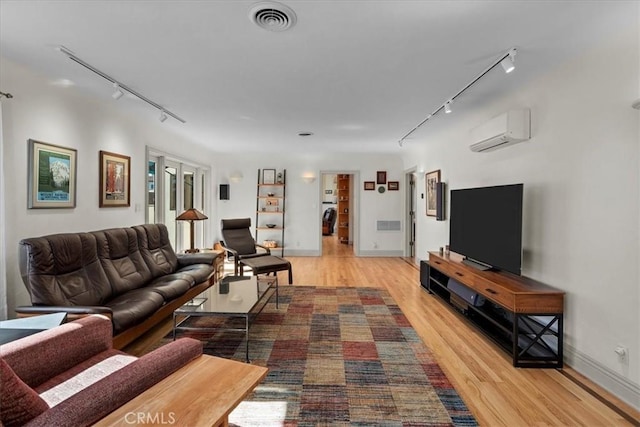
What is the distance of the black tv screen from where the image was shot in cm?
286

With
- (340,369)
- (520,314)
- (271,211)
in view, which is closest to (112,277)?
(340,369)

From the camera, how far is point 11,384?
0.99 m

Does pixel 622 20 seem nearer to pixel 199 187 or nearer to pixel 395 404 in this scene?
pixel 395 404

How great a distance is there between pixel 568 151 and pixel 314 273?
4188 millimetres

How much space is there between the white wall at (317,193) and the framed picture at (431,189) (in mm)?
1742

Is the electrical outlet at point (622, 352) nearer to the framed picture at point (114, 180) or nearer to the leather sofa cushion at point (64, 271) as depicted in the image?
the leather sofa cushion at point (64, 271)

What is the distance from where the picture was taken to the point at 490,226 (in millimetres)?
3258

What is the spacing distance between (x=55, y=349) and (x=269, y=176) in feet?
20.5

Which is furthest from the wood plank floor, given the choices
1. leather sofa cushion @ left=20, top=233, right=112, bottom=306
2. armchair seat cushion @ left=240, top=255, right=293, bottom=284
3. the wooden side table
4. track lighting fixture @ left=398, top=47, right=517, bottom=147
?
track lighting fixture @ left=398, top=47, right=517, bottom=147

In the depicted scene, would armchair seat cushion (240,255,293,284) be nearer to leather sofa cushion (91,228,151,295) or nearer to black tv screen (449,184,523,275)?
leather sofa cushion (91,228,151,295)

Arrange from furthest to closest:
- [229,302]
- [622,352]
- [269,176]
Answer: [269,176]
[229,302]
[622,352]

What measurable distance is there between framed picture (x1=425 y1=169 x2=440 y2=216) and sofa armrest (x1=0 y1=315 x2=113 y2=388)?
16.2ft

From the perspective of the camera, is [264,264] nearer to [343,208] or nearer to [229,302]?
[229,302]

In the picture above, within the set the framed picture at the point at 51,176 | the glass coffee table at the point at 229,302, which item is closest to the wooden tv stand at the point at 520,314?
the glass coffee table at the point at 229,302
